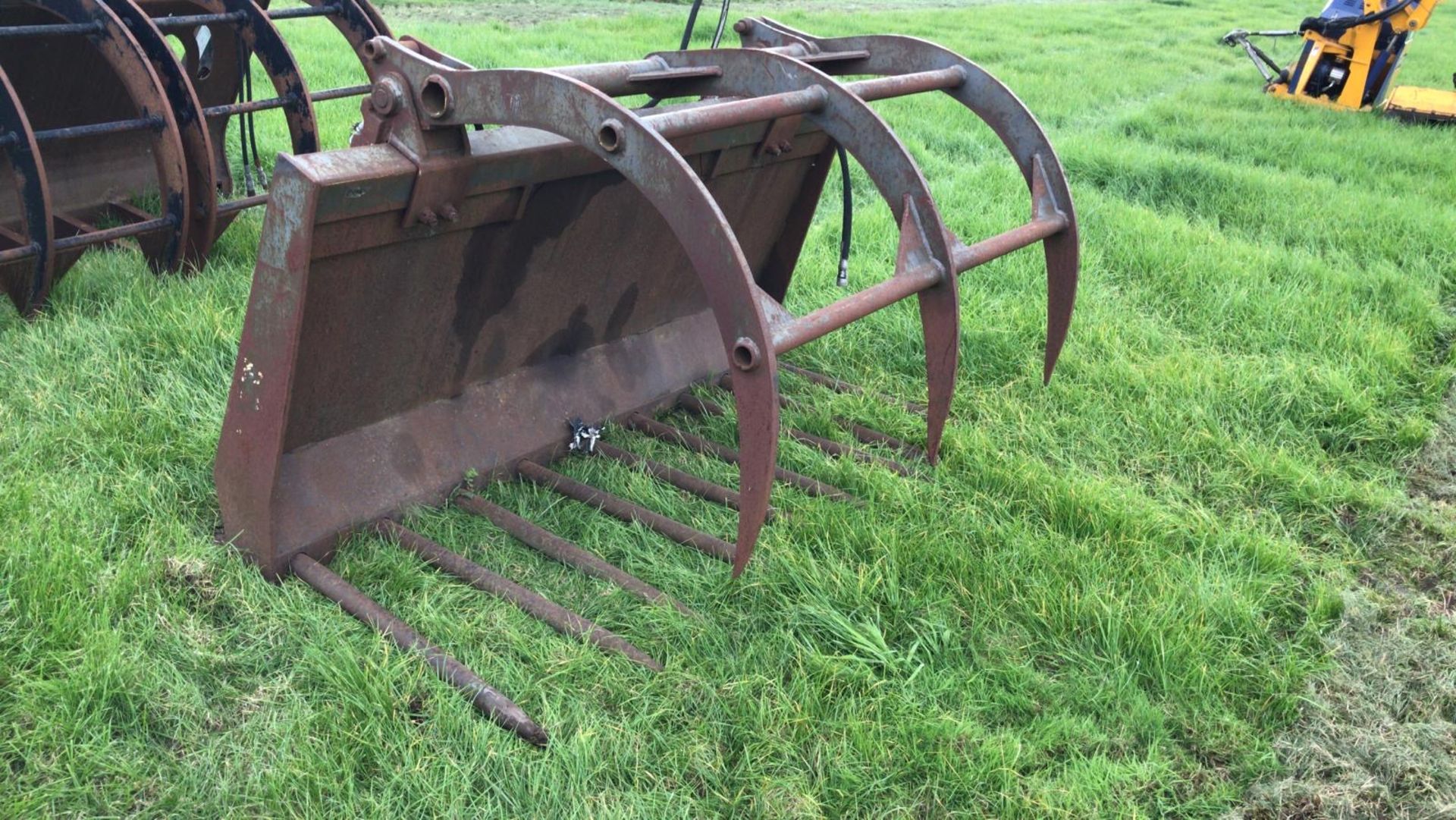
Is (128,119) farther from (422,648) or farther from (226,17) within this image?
(422,648)

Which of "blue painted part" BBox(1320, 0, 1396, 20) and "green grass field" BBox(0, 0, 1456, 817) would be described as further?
"blue painted part" BBox(1320, 0, 1396, 20)

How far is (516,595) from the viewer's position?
2.51m

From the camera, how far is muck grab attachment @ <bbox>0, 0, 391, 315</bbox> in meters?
3.60

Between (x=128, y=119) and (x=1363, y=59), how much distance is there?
954cm

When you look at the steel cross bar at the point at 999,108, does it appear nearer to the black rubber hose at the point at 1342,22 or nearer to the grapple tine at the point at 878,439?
the grapple tine at the point at 878,439

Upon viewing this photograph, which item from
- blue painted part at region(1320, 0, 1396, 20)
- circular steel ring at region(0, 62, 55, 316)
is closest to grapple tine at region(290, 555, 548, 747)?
circular steel ring at region(0, 62, 55, 316)

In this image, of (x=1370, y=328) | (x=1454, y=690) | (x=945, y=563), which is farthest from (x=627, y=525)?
(x=1370, y=328)

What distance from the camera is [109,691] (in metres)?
2.12

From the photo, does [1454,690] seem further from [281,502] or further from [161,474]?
[161,474]

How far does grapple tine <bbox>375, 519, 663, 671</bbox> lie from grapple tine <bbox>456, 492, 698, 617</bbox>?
0.14 m

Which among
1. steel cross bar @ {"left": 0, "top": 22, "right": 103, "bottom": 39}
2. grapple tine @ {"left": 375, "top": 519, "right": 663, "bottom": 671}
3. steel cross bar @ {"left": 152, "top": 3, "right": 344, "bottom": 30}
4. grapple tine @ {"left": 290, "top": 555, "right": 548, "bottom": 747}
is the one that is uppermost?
steel cross bar @ {"left": 152, "top": 3, "right": 344, "bottom": 30}

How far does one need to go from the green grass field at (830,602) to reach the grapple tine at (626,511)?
1.9 inches

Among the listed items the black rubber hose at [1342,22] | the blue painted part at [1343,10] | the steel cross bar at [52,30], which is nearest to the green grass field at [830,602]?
the steel cross bar at [52,30]

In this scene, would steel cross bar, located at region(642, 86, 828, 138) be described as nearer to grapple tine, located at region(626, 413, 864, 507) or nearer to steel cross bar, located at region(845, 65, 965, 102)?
steel cross bar, located at region(845, 65, 965, 102)
